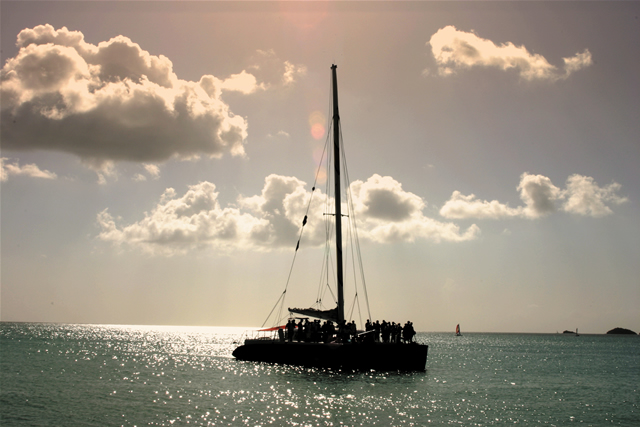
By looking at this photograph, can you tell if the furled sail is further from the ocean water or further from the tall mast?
the ocean water

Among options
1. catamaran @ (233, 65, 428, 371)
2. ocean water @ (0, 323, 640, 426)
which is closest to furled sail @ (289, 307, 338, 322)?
catamaran @ (233, 65, 428, 371)

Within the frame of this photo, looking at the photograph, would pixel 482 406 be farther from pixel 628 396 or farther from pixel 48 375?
pixel 48 375

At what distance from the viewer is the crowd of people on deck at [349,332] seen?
32.7 metres

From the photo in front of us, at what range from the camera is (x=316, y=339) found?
34.9 m

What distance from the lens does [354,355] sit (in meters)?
31.6

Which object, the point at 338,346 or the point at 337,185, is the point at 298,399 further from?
the point at 337,185

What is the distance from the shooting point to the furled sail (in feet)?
110

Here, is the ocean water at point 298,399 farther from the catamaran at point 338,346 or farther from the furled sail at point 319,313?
the furled sail at point 319,313

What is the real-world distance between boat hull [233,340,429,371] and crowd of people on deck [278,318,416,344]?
809mm

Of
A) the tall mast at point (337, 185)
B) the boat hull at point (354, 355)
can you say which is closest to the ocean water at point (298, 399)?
the boat hull at point (354, 355)

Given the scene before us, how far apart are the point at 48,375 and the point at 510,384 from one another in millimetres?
30105

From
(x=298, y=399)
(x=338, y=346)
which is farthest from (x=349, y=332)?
(x=298, y=399)

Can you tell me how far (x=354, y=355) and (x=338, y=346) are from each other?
1149 mm

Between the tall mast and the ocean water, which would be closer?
the ocean water
